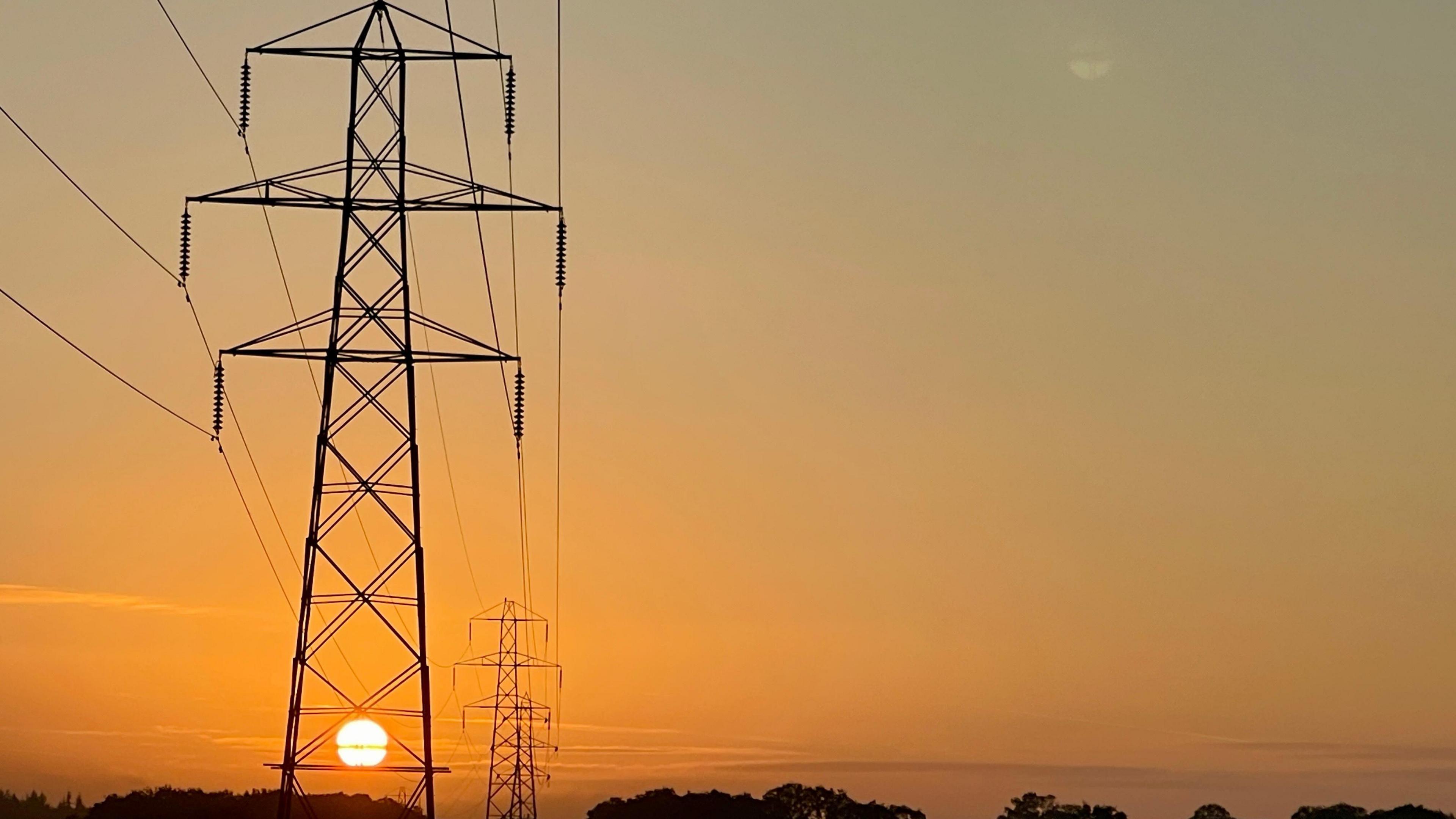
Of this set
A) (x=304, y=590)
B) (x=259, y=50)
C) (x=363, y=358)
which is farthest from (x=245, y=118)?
(x=304, y=590)

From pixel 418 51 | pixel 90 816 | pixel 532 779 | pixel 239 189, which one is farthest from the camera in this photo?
pixel 90 816

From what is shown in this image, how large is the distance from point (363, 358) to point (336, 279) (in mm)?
1827

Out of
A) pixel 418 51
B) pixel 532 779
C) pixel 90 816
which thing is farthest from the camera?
pixel 90 816

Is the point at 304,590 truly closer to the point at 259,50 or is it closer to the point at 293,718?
the point at 293,718

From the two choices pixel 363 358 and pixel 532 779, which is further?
pixel 532 779

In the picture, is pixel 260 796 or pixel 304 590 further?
pixel 260 796

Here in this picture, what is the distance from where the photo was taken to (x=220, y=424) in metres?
49.0

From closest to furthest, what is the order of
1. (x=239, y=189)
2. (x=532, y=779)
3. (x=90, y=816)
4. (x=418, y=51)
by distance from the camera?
(x=239, y=189) < (x=418, y=51) < (x=532, y=779) < (x=90, y=816)

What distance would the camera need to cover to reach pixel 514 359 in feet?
155

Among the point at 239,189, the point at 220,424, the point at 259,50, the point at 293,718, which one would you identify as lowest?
the point at 293,718

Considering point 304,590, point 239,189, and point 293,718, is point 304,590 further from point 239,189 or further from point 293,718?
point 239,189

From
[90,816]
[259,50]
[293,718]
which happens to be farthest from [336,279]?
[90,816]

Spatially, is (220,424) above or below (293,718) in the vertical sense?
above

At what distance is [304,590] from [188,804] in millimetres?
91879
